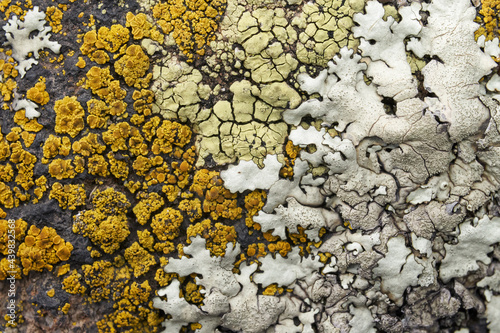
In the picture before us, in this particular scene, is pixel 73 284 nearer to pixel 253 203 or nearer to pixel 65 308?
pixel 65 308

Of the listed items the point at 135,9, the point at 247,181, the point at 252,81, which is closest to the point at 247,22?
the point at 252,81

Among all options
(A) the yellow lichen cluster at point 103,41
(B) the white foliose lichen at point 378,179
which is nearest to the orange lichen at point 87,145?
(A) the yellow lichen cluster at point 103,41

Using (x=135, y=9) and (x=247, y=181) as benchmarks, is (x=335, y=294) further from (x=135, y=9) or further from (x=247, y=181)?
(x=135, y=9)

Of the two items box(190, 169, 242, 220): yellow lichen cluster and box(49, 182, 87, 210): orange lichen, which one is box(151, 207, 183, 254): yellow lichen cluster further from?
box(49, 182, 87, 210): orange lichen

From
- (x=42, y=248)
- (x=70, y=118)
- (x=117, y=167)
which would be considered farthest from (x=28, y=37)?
(x=42, y=248)

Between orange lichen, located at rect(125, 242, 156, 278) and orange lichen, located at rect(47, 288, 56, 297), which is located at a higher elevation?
orange lichen, located at rect(125, 242, 156, 278)

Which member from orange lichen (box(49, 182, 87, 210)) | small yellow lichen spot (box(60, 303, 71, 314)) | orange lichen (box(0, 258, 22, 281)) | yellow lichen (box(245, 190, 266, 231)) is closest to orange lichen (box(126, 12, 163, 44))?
orange lichen (box(49, 182, 87, 210))
